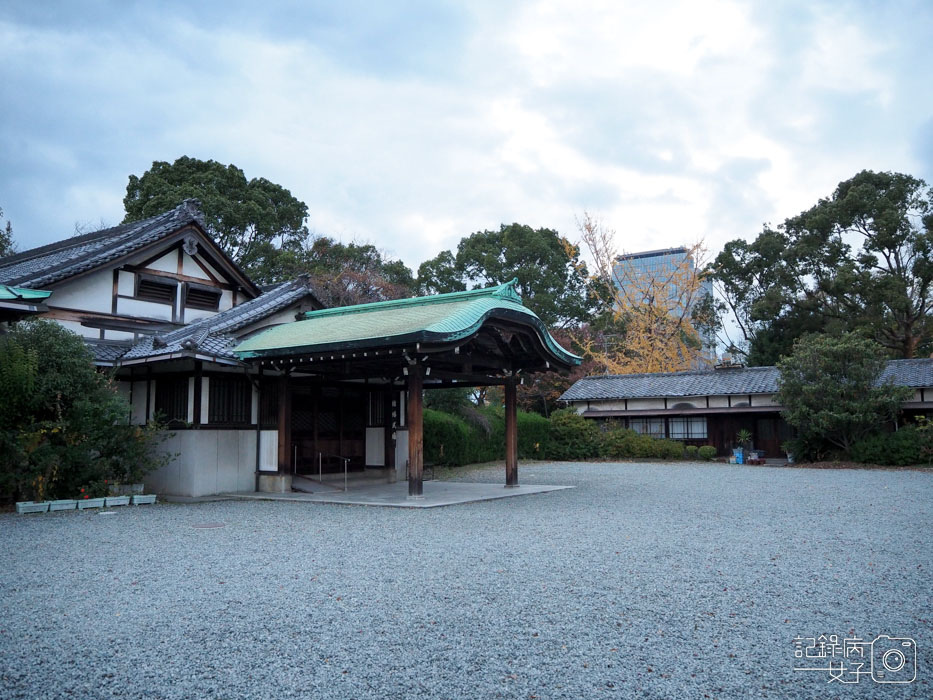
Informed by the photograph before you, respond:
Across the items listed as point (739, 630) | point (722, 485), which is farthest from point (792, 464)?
point (739, 630)

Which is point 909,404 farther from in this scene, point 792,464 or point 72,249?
point 72,249

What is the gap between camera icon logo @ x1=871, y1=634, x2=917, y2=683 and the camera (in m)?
3.84

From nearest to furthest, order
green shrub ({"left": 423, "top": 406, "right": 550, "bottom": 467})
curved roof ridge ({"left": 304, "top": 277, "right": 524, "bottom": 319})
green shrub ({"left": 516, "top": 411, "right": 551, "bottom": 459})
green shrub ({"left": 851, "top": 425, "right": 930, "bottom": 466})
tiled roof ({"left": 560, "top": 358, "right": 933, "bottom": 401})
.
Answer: curved roof ridge ({"left": 304, "top": 277, "right": 524, "bottom": 319}), green shrub ({"left": 851, "top": 425, "right": 930, "bottom": 466}), green shrub ({"left": 423, "top": 406, "right": 550, "bottom": 467}), tiled roof ({"left": 560, "top": 358, "right": 933, "bottom": 401}), green shrub ({"left": 516, "top": 411, "right": 551, "bottom": 459})

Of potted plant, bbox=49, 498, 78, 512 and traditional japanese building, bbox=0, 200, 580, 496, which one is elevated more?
traditional japanese building, bbox=0, 200, 580, 496

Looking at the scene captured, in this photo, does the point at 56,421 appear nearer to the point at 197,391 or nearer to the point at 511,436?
the point at 197,391

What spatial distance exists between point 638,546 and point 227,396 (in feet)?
29.7

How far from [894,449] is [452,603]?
65.4 ft

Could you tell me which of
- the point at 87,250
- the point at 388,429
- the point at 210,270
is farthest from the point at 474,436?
the point at 87,250

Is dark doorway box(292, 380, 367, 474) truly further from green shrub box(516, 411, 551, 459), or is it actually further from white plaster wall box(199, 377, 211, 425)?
green shrub box(516, 411, 551, 459)

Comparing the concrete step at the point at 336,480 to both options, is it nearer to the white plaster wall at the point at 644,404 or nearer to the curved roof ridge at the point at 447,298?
the curved roof ridge at the point at 447,298

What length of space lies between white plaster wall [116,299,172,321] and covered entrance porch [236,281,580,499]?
2.93m

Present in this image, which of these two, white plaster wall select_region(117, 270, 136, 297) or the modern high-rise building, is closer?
white plaster wall select_region(117, 270, 136, 297)

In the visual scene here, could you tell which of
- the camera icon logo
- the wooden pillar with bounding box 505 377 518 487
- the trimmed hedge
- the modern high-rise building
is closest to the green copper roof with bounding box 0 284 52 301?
the camera icon logo

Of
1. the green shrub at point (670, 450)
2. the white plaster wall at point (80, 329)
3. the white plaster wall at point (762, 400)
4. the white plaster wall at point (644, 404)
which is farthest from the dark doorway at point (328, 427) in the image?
the white plaster wall at point (762, 400)
